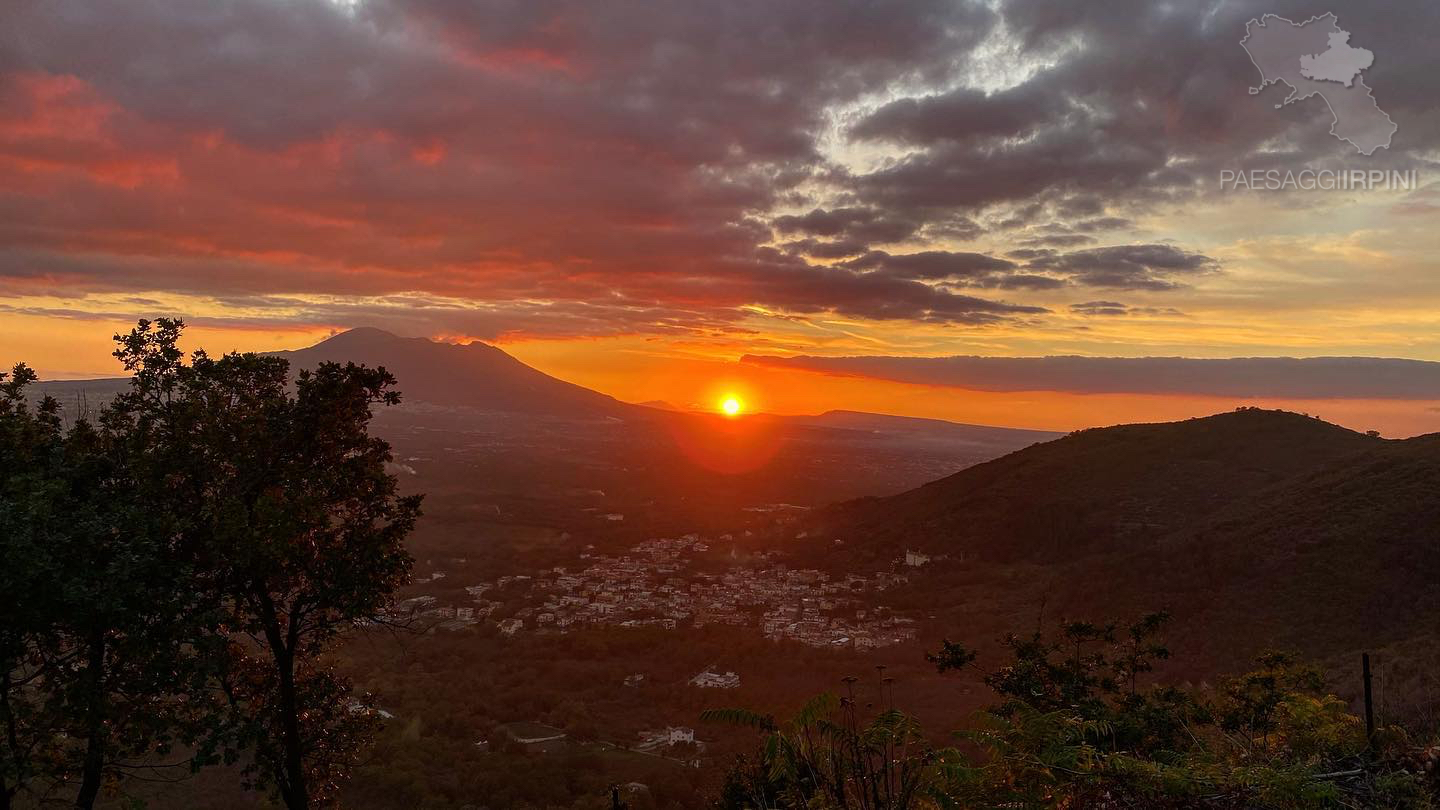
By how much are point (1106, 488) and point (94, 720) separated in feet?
243

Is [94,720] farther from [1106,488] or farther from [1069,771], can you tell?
[1106,488]

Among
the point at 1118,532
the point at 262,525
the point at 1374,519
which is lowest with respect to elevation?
the point at 1118,532

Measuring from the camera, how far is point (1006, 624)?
46531 mm

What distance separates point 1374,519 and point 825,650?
33342 mm

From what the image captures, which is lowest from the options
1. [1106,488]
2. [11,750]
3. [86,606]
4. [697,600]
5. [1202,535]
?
[697,600]

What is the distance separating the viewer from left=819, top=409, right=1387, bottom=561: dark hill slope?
59438mm

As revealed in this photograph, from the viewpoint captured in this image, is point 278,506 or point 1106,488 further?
point 1106,488

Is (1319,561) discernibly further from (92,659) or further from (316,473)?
(92,659)

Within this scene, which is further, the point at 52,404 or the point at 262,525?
the point at 52,404

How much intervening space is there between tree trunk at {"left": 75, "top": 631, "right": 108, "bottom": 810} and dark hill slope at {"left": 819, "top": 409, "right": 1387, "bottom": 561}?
61.6 meters

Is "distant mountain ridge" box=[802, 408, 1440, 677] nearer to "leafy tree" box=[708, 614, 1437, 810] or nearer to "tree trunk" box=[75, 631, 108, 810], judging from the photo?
"leafy tree" box=[708, 614, 1437, 810]

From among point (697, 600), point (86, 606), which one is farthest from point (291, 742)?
point (697, 600)

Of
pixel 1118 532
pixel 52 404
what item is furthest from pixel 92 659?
pixel 1118 532

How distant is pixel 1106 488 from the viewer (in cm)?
6712
